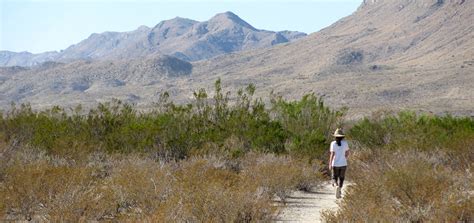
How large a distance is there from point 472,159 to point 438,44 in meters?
109

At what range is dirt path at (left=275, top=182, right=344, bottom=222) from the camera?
11805 mm

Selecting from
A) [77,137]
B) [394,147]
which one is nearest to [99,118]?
[77,137]

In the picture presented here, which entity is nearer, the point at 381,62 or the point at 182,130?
the point at 182,130

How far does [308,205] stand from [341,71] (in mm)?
96792

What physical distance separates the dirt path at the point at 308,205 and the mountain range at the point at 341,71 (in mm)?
50600

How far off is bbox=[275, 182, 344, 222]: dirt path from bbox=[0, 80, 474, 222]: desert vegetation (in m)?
0.34

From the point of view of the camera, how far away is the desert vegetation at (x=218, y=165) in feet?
29.6

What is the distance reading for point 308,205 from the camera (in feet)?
45.7

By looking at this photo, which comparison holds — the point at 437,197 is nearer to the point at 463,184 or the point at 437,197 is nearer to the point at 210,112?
the point at 463,184

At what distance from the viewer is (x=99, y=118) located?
80.8 ft

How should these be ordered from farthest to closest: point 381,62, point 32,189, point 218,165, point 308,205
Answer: point 381,62 < point 218,165 < point 308,205 < point 32,189

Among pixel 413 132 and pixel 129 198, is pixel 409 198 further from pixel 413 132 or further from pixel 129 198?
pixel 413 132

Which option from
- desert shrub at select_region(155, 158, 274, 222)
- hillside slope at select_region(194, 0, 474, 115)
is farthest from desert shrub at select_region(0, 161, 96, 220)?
hillside slope at select_region(194, 0, 474, 115)

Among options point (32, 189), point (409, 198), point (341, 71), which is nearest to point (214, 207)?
point (32, 189)
